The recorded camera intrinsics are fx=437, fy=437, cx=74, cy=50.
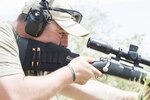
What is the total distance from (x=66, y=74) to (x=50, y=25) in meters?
0.63

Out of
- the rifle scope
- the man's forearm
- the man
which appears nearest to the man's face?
the man

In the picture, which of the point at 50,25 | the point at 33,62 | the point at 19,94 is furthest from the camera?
the point at 50,25

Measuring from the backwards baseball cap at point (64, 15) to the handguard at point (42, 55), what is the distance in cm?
23

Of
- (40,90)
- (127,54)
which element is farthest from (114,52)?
(40,90)

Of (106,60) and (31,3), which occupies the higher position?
(31,3)

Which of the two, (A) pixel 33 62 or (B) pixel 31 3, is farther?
(B) pixel 31 3

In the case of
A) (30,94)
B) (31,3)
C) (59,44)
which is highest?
(31,3)

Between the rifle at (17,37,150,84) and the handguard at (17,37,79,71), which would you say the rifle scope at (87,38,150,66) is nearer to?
the rifle at (17,37,150,84)

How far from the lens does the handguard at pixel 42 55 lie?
354 centimetres

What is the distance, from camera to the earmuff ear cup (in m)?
3.62

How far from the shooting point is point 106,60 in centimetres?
380

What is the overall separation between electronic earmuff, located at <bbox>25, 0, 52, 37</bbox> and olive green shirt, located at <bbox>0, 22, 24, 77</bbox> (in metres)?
0.17

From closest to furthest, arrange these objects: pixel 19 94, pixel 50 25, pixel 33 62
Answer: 1. pixel 19 94
2. pixel 33 62
3. pixel 50 25

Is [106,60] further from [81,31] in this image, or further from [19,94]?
[19,94]
